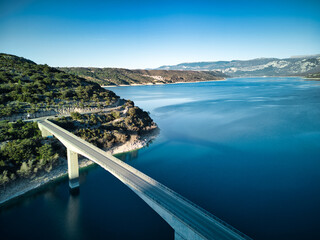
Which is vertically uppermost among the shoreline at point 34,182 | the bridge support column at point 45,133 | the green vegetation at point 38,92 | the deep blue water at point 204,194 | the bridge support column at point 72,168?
the green vegetation at point 38,92

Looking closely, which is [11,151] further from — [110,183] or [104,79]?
[104,79]

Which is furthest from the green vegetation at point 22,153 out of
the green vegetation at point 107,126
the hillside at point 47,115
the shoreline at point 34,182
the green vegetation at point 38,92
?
the green vegetation at point 38,92

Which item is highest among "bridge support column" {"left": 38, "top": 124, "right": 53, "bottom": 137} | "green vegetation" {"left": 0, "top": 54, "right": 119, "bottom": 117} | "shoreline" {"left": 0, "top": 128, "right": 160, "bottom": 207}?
"green vegetation" {"left": 0, "top": 54, "right": 119, "bottom": 117}

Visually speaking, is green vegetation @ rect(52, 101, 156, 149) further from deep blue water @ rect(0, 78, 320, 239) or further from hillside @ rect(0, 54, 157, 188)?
deep blue water @ rect(0, 78, 320, 239)

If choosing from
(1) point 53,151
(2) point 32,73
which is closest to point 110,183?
(1) point 53,151

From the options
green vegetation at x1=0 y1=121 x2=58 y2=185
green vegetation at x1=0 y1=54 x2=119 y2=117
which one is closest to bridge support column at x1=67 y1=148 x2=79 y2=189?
green vegetation at x1=0 y1=121 x2=58 y2=185

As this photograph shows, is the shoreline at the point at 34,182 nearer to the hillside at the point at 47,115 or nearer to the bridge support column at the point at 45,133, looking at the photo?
the hillside at the point at 47,115
